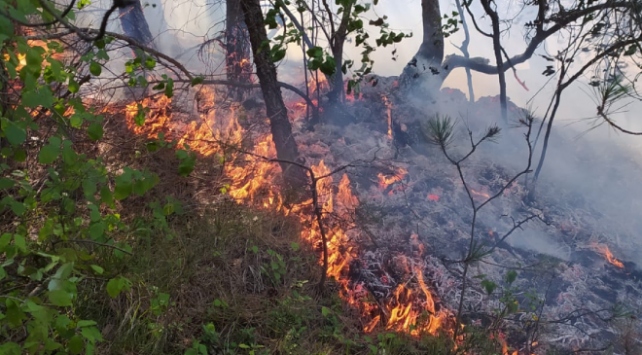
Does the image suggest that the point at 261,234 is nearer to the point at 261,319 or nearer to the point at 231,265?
the point at 231,265

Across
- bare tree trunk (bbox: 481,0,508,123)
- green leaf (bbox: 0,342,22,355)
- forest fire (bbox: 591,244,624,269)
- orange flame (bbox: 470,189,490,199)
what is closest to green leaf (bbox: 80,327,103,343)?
green leaf (bbox: 0,342,22,355)

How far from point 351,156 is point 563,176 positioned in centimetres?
323

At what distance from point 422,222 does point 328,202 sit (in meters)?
1.00

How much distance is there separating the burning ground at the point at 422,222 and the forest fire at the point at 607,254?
0.01 m

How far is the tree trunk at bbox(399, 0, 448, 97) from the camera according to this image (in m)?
6.62

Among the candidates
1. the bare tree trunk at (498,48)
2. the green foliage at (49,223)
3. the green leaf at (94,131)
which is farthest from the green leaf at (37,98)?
the bare tree trunk at (498,48)

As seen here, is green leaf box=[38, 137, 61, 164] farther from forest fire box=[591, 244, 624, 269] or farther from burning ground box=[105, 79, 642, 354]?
forest fire box=[591, 244, 624, 269]

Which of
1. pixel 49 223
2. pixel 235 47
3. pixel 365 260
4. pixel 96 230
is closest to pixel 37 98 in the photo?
pixel 96 230

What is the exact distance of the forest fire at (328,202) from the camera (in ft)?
10.9

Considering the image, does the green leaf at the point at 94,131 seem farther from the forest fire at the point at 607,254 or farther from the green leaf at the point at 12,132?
the forest fire at the point at 607,254

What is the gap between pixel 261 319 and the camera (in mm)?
2914

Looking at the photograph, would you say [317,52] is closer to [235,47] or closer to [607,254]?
[235,47]

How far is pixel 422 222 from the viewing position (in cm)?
446

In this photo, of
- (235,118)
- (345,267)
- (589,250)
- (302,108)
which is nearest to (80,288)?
(345,267)
